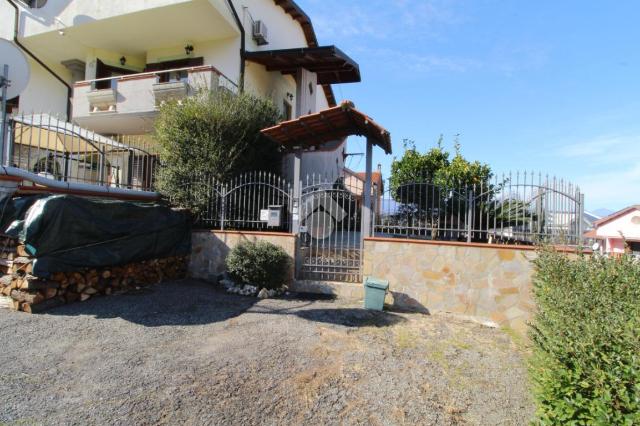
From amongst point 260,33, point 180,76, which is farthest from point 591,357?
point 180,76

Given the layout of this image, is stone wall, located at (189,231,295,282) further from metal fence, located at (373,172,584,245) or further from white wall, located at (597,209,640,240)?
→ white wall, located at (597,209,640,240)

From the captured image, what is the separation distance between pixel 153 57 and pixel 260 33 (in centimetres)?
464

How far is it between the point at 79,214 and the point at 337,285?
5050mm

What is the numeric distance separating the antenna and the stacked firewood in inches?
74.1

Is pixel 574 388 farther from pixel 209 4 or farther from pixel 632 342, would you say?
pixel 209 4

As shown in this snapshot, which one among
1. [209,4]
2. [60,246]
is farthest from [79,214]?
[209,4]

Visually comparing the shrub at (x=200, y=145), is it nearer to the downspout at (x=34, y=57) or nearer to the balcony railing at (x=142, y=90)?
the balcony railing at (x=142, y=90)

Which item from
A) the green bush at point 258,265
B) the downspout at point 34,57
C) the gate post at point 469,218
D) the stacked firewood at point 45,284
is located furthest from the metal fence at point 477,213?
the downspout at point 34,57

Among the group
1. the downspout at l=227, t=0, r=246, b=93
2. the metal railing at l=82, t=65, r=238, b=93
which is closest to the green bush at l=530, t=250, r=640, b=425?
the metal railing at l=82, t=65, r=238, b=93

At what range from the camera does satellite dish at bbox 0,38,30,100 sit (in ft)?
19.7

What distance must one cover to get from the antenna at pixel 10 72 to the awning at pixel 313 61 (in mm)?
7640

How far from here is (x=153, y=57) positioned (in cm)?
1426

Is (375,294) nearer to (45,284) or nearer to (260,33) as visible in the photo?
(45,284)

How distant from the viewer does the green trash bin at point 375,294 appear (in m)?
6.63
